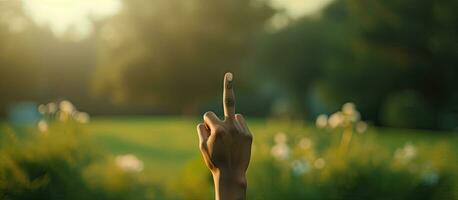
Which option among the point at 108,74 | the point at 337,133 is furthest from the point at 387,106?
the point at 337,133

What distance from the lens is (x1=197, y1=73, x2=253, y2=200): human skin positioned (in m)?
1.85

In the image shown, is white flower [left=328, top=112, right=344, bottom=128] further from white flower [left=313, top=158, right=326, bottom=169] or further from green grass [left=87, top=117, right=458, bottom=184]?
green grass [left=87, top=117, right=458, bottom=184]

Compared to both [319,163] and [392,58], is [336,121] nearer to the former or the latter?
[319,163]

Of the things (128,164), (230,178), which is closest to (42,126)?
(128,164)

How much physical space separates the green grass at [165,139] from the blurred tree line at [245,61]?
0.56 meters

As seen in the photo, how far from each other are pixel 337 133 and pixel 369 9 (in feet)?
43.8

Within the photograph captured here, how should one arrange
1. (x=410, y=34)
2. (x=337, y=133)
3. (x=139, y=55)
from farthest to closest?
(x=139, y=55), (x=410, y=34), (x=337, y=133)

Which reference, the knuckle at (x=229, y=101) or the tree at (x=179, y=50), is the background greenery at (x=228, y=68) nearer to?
the tree at (x=179, y=50)

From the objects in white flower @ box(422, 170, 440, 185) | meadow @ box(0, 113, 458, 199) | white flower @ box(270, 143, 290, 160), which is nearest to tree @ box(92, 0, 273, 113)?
meadow @ box(0, 113, 458, 199)

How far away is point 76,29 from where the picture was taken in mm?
23781

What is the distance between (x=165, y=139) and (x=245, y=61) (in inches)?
195

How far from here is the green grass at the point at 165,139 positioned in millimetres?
14702

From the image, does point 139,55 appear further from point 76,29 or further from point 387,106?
point 387,106

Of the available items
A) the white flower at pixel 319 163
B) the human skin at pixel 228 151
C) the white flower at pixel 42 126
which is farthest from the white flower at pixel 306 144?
the human skin at pixel 228 151
